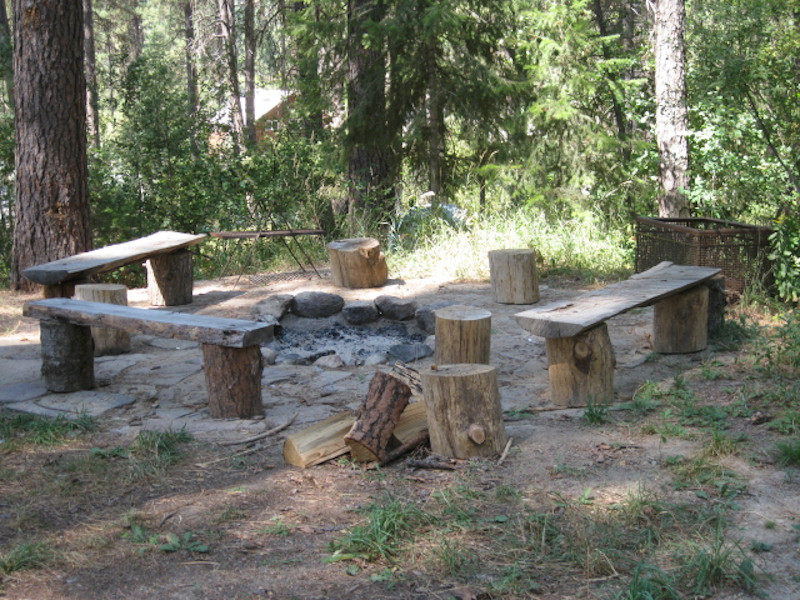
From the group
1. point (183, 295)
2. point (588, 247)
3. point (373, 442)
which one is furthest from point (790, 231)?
point (183, 295)

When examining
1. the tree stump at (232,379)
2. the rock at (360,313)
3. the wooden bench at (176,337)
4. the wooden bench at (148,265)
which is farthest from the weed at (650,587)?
the wooden bench at (148,265)

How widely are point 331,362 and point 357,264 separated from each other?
9.51ft

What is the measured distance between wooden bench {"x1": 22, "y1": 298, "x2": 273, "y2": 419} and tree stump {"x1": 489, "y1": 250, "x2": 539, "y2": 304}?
12.4 feet

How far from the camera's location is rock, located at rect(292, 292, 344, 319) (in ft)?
27.3

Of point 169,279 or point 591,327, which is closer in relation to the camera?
point 591,327

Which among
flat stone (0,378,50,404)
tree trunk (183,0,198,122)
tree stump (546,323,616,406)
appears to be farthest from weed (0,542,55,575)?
tree trunk (183,0,198,122)

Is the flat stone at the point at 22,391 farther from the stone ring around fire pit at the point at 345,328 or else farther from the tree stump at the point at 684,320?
the tree stump at the point at 684,320

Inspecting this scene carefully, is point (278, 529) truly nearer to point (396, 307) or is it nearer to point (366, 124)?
point (396, 307)

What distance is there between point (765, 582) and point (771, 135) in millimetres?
7579

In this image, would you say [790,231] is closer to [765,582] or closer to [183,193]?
[765,582]

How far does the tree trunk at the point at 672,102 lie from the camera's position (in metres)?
10.4

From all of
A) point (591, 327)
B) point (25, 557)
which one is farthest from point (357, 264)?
point (25, 557)

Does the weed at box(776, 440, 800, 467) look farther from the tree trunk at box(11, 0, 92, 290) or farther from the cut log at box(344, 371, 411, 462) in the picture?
the tree trunk at box(11, 0, 92, 290)

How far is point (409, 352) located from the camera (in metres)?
6.98
